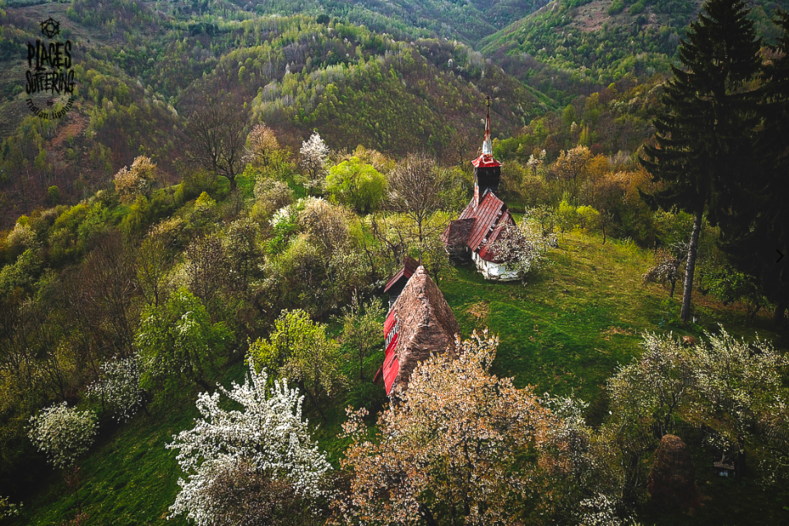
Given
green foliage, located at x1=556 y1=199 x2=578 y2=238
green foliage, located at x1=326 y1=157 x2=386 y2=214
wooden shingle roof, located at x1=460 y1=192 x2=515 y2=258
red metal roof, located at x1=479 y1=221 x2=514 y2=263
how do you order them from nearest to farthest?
red metal roof, located at x1=479 y1=221 x2=514 y2=263 → wooden shingle roof, located at x1=460 y1=192 x2=515 y2=258 → green foliage, located at x1=556 y1=199 x2=578 y2=238 → green foliage, located at x1=326 y1=157 x2=386 y2=214

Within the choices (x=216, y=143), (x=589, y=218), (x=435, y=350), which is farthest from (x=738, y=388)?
(x=216, y=143)

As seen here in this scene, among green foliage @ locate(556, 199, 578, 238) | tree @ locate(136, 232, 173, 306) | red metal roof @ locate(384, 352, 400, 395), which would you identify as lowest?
tree @ locate(136, 232, 173, 306)

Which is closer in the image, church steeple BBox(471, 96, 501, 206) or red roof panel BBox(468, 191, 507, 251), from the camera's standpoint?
red roof panel BBox(468, 191, 507, 251)

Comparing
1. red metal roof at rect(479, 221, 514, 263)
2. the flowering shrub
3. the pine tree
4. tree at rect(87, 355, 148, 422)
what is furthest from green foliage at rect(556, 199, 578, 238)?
the flowering shrub

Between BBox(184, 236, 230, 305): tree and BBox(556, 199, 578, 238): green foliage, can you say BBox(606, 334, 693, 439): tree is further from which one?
BBox(556, 199, 578, 238): green foliage

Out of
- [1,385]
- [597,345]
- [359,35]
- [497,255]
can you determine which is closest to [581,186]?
[497,255]

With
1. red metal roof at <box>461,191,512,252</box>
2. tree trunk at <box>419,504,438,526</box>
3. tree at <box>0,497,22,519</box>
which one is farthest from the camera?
red metal roof at <box>461,191,512,252</box>
